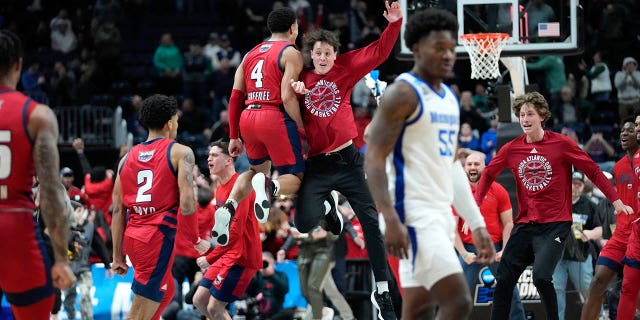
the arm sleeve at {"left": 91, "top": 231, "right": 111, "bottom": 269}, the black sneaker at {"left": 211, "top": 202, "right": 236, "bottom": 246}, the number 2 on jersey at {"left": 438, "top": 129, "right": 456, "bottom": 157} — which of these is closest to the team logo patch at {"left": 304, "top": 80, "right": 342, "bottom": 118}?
the black sneaker at {"left": 211, "top": 202, "right": 236, "bottom": 246}

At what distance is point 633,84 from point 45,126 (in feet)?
54.3

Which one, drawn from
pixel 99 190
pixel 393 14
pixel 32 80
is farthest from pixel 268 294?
pixel 32 80

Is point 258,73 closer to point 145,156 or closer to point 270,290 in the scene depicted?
point 145,156

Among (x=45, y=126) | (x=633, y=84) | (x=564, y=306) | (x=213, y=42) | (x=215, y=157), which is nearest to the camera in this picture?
(x=45, y=126)

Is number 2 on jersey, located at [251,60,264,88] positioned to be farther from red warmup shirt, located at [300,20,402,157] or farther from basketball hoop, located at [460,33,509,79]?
basketball hoop, located at [460,33,509,79]

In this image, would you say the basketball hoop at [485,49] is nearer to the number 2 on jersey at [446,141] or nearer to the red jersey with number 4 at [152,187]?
the red jersey with number 4 at [152,187]

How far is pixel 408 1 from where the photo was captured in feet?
49.9

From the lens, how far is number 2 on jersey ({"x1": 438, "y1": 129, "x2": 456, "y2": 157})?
6.85 meters

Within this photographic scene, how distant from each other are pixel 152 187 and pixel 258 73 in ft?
5.07

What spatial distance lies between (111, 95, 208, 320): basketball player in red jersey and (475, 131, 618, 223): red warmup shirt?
2.86 m

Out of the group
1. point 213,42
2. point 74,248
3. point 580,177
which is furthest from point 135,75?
point 580,177

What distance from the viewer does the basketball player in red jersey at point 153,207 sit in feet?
30.3

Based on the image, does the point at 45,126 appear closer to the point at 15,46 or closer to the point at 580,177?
the point at 15,46

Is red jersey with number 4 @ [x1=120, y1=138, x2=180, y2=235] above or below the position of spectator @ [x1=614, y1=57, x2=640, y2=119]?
below
